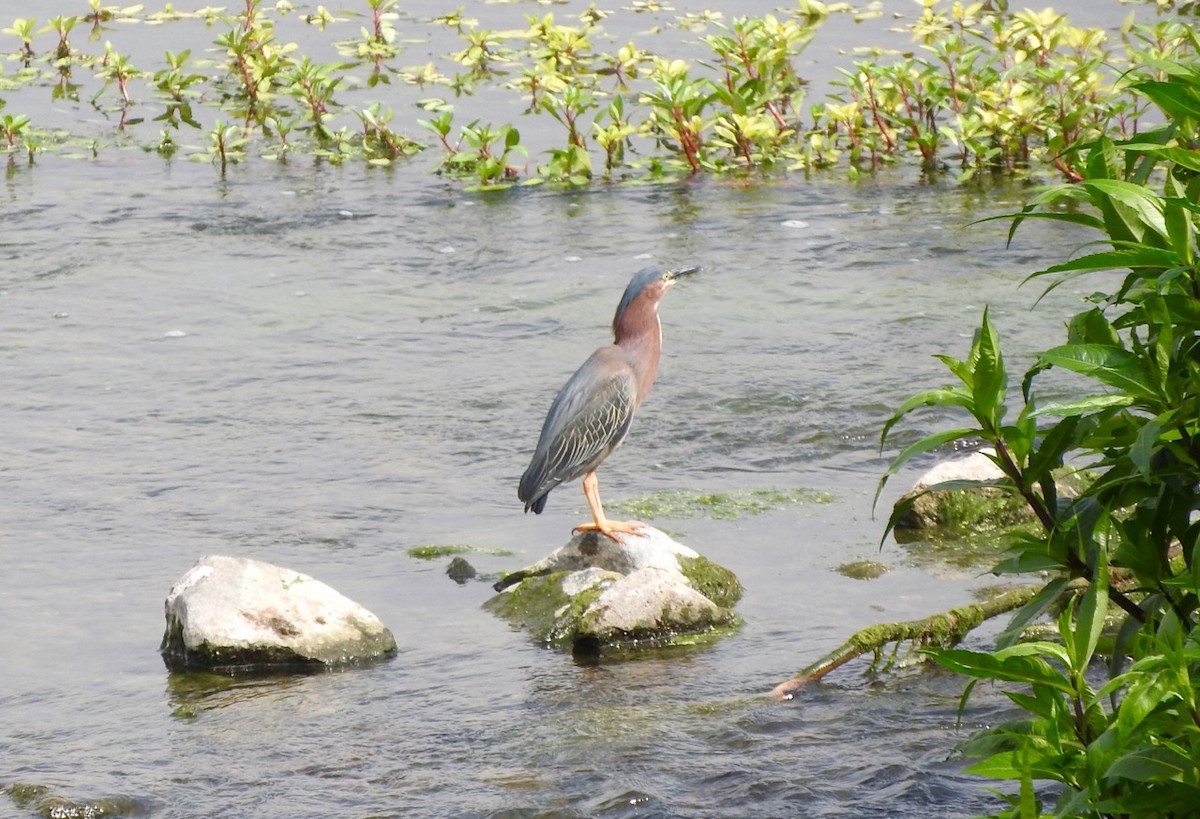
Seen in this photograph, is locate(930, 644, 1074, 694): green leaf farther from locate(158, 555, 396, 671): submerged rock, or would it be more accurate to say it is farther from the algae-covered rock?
the algae-covered rock

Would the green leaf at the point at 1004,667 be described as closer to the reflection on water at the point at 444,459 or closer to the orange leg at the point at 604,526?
the reflection on water at the point at 444,459

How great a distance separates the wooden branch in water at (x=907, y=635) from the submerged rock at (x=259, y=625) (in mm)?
1280

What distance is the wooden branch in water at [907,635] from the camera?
16.0ft

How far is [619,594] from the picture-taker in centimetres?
536

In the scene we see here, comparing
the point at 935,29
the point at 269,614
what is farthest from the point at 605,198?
the point at 269,614

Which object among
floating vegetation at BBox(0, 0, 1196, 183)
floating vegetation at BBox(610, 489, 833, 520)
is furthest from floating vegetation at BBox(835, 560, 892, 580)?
floating vegetation at BBox(0, 0, 1196, 183)

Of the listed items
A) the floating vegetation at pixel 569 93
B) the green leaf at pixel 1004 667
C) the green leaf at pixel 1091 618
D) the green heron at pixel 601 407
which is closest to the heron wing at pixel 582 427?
the green heron at pixel 601 407

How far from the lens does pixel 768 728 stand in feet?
15.2

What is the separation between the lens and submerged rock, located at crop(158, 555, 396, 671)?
5.18 m

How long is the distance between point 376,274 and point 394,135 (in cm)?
291

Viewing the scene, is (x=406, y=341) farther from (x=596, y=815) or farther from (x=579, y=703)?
(x=596, y=815)

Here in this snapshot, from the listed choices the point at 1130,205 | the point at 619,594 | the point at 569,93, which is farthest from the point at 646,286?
the point at 569,93

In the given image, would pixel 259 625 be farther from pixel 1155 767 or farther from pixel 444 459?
pixel 1155 767

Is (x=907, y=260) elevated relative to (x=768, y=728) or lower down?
elevated
